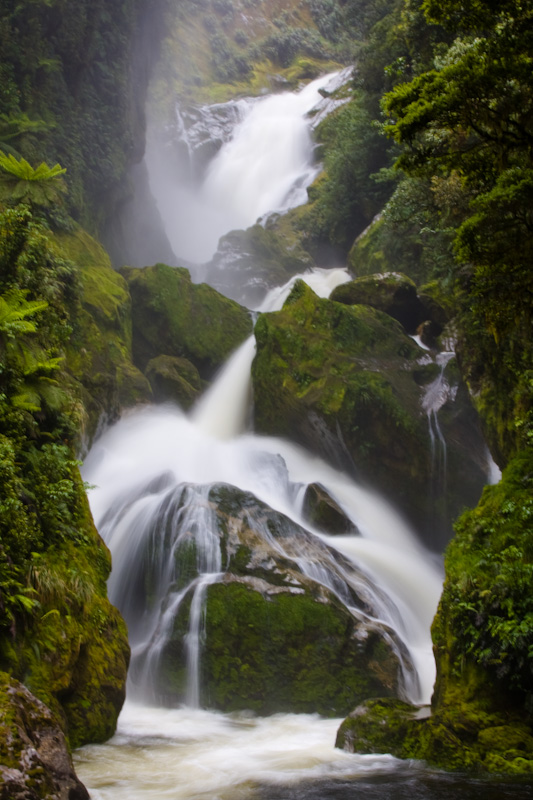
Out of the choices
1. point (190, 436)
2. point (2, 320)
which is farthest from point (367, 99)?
point (2, 320)

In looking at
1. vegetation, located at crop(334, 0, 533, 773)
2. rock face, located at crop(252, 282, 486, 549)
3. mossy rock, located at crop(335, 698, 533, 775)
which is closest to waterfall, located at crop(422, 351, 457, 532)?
rock face, located at crop(252, 282, 486, 549)

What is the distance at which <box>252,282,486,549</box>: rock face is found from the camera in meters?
16.1

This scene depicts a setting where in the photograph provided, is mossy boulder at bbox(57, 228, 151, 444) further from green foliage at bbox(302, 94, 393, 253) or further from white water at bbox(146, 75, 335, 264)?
white water at bbox(146, 75, 335, 264)

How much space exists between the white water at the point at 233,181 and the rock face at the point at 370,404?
Result: 2532cm

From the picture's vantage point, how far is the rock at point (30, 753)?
170 inches

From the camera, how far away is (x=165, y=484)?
13969mm

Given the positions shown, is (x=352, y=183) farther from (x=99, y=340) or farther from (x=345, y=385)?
(x=99, y=340)

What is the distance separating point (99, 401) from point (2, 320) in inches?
314

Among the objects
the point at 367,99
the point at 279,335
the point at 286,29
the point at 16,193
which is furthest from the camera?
the point at 286,29

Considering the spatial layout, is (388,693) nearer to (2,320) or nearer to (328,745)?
(328,745)

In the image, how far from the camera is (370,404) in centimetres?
1652

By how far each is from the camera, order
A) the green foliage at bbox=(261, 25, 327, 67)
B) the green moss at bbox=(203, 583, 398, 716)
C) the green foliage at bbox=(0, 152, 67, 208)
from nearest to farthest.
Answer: the green moss at bbox=(203, 583, 398, 716), the green foliage at bbox=(0, 152, 67, 208), the green foliage at bbox=(261, 25, 327, 67)

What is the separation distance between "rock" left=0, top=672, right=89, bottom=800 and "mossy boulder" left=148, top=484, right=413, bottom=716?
4.67 meters

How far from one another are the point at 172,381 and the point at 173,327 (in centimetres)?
247
